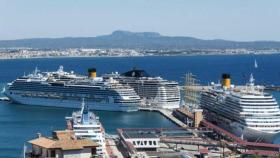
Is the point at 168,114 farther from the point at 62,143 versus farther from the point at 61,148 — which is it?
the point at 61,148

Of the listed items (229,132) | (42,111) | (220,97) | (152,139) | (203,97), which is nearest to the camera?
(152,139)

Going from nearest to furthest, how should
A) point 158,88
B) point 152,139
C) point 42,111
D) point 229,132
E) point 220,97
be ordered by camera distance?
1. point 152,139
2. point 229,132
3. point 220,97
4. point 42,111
5. point 158,88

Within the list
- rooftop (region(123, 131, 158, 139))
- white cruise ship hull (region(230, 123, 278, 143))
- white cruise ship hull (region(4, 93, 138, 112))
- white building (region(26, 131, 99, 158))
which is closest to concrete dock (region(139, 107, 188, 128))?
white cruise ship hull (region(4, 93, 138, 112))

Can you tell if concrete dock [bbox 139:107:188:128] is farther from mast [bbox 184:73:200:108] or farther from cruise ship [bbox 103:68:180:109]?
mast [bbox 184:73:200:108]

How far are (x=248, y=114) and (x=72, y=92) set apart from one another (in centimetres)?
2556

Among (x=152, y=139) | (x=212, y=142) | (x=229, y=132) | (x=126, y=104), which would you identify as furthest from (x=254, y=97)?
(x=126, y=104)

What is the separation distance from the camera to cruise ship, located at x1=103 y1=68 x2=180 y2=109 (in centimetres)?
6556

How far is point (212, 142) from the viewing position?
4100 cm

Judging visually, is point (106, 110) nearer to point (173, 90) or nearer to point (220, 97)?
point (173, 90)

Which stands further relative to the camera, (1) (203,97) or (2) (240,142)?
(1) (203,97)

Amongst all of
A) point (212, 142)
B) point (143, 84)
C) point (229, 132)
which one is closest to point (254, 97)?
point (229, 132)

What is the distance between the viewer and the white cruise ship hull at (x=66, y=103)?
62619 millimetres

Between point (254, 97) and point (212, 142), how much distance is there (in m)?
5.75

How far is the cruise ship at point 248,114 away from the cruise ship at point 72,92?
1448cm
